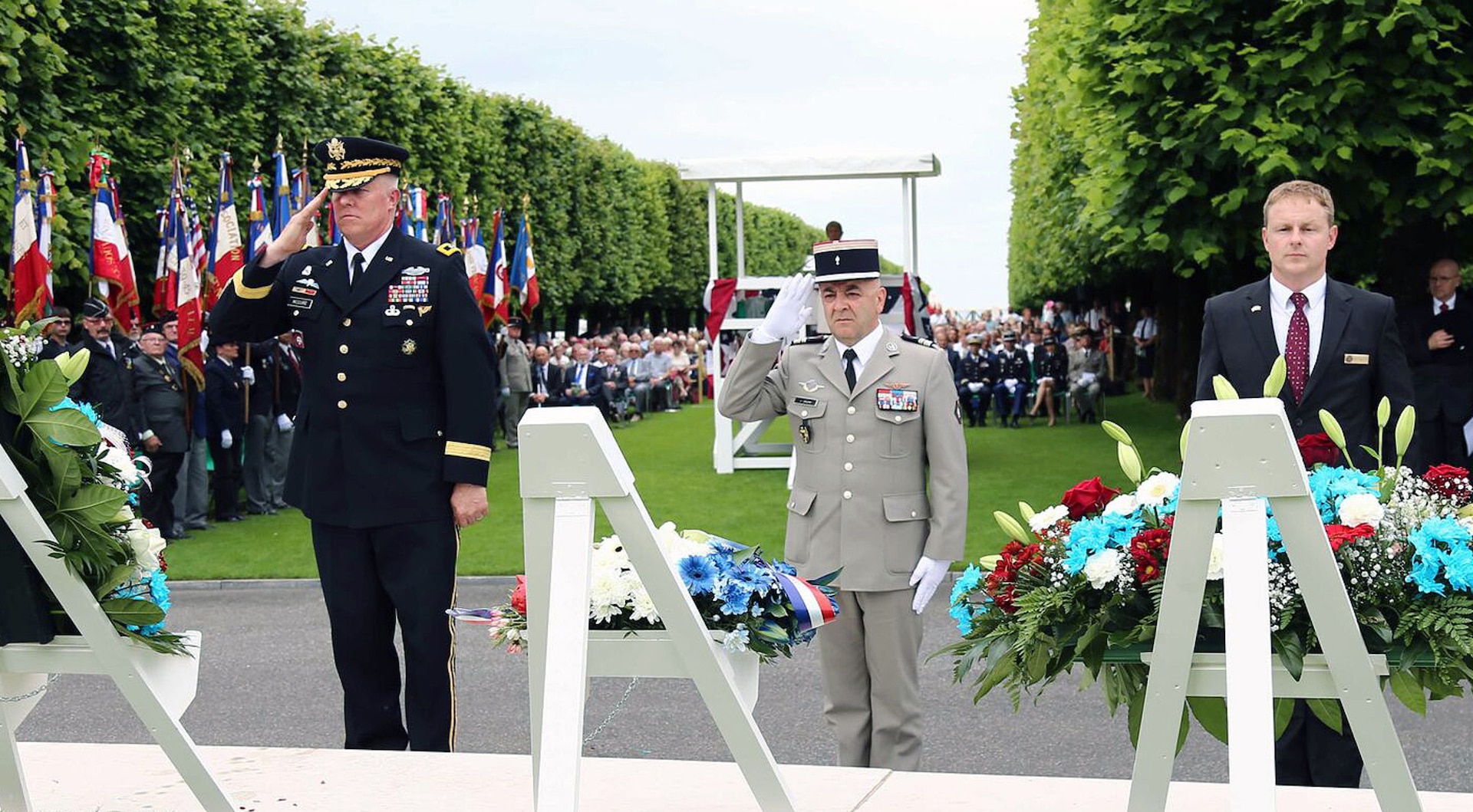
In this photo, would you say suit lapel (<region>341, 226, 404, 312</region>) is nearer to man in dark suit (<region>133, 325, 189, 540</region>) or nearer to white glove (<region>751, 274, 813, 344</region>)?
white glove (<region>751, 274, 813, 344</region>)

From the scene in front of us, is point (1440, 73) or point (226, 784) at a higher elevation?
point (1440, 73)

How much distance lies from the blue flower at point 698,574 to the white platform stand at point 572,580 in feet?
0.70

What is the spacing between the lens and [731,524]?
13133mm

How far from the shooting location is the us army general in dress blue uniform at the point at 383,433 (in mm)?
4859

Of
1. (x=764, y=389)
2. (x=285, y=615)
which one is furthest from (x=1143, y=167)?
(x=764, y=389)

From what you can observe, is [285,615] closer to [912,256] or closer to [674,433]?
[912,256]

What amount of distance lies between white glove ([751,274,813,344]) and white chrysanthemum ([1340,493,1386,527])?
210cm

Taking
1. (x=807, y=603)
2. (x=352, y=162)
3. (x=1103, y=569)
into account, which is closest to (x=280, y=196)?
(x=352, y=162)

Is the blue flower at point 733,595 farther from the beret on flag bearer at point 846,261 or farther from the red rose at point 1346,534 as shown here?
the beret on flag bearer at point 846,261

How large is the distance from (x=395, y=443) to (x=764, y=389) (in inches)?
49.8

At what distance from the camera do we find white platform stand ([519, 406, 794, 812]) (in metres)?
3.00

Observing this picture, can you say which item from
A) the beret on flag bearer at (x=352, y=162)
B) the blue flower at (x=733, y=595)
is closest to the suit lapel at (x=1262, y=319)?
the blue flower at (x=733, y=595)

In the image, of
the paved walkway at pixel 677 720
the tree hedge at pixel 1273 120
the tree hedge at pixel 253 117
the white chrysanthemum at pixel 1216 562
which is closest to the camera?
the white chrysanthemum at pixel 1216 562

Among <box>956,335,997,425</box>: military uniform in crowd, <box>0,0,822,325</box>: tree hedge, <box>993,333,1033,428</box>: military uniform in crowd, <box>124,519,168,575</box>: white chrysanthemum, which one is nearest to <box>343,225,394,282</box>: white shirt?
<box>124,519,168,575</box>: white chrysanthemum
